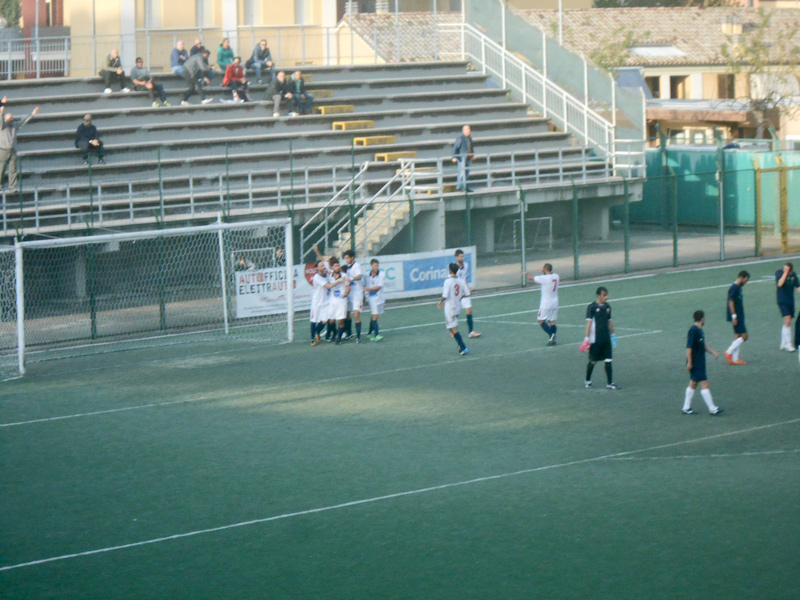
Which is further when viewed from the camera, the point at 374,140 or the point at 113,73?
the point at 374,140

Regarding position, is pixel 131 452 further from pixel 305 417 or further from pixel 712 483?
pixel 712 483

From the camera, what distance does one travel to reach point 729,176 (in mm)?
Result: 39969

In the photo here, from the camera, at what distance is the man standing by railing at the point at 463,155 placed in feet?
106

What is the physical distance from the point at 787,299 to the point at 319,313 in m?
8.86

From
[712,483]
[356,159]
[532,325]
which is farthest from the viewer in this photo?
[356,159]

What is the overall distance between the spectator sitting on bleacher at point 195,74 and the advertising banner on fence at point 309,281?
34.8ft

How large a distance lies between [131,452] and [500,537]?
18.9ft

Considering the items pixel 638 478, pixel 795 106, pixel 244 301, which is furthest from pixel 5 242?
pixel 795 106

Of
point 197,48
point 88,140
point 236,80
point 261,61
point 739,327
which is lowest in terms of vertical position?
point 739,327

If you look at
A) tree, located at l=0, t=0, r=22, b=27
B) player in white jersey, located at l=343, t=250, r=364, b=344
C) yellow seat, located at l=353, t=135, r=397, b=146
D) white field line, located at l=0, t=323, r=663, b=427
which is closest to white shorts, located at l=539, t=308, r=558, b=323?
white field line, located at l=0, t=323, r=663, b=427

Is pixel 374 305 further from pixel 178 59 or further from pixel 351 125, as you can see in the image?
pixel 178 59

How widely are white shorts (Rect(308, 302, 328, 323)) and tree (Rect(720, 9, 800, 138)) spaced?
3260 centimetres

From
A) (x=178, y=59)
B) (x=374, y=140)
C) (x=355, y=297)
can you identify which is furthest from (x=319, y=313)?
(x=178, y=59)

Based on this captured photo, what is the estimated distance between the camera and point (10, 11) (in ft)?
240
